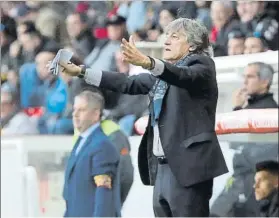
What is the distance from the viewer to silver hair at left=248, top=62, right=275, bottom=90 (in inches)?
187

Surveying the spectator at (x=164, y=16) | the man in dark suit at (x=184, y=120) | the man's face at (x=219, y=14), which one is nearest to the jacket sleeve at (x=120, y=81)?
the man in dark suit at (x=184, y=120)

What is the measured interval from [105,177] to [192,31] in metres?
2.27

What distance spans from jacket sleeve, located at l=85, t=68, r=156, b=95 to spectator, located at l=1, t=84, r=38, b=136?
8.73 feet

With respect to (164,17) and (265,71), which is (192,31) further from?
(265,71)

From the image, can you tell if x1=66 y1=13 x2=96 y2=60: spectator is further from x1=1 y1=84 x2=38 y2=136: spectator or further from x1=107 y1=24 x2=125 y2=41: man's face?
x1=1 y1=84 x2=38 y2=136: spectator

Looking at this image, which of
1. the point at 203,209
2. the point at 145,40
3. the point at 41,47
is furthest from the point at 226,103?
the point at 203,209

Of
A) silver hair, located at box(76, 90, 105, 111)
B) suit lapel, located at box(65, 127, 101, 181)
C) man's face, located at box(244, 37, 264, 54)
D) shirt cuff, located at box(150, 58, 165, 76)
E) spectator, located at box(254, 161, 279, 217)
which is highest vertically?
man's face, located at box(244, 37, 264, 54)

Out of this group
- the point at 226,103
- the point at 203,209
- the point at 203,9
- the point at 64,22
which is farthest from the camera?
the point at 64,22

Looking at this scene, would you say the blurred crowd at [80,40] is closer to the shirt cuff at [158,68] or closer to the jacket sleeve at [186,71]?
the jacket sleeve at [186,71]

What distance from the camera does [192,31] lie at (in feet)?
9.04

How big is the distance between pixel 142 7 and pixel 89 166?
90 cm

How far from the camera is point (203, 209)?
2.77 m

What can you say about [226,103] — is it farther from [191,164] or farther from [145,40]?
[191,164]

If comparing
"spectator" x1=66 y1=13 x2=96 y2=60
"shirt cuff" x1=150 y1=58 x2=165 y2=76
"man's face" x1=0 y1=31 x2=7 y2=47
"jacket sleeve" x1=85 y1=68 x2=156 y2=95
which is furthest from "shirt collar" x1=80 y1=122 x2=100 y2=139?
"shirt cuff" x1=150 y1=58 x2=165 y2=76
